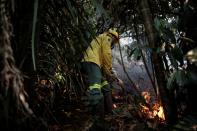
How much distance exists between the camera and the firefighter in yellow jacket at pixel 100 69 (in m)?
4.42

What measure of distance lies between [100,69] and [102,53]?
22 centimetres

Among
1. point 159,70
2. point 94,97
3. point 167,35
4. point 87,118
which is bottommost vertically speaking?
point 87,118

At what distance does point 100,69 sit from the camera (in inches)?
194

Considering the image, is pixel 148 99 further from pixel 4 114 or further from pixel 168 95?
pixel 4 114

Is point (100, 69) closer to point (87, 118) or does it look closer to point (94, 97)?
point (94, 97)

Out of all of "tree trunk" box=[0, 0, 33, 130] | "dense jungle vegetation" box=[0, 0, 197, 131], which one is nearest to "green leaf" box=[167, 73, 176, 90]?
"dense jungle vegetation" box=[0, 0, 197, 131]

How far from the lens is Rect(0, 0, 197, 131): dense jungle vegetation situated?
226 cm

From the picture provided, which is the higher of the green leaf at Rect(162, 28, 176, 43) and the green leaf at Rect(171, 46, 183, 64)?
the green leaf at Rect(162, 28, 176, 43)

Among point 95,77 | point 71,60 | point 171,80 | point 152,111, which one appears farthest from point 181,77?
point 95,77

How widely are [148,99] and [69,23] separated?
2774mm

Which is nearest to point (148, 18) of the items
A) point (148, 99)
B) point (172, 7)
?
point (172, 7)

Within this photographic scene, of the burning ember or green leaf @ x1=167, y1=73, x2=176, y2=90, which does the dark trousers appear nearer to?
the burning ember

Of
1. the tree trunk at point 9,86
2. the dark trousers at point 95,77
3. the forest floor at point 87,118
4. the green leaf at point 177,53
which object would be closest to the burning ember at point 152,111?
the forest floor at point 87,118

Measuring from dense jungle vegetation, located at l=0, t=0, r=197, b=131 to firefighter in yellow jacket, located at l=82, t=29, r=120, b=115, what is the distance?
0.22 meters
